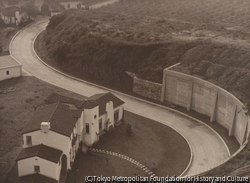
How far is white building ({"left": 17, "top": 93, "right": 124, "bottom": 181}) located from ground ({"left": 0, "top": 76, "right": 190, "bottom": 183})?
5.69 ft

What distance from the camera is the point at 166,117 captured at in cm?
4712

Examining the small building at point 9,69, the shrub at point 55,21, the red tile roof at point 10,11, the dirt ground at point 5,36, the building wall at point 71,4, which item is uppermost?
the building wall at point 71,4

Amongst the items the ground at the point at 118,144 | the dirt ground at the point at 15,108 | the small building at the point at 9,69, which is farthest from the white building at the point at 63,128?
the small building at the point at 9,69

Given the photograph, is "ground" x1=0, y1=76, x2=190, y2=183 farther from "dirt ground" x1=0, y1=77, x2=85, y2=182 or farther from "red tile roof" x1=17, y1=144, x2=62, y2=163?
"red tile roof" x1=17, y1=144, x2=62, y2=163

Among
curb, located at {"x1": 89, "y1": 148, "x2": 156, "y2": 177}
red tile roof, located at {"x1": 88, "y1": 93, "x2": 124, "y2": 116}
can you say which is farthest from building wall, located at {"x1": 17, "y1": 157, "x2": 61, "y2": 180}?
red tile roof, located at {"x1": 88, "y1": 93, "x2": 124, "y2": 116}

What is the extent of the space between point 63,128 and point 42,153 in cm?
329

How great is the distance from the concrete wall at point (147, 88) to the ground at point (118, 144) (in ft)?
21.1

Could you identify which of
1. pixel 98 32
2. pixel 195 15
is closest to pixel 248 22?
pixel 195 15

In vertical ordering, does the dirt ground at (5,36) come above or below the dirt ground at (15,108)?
above

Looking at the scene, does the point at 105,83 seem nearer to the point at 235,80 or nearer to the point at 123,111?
the point at 123,111

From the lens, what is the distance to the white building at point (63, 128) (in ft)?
106

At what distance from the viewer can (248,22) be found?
7212 centimetres

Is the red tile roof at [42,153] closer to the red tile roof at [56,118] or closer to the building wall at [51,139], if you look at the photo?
the building wall at [51,139]

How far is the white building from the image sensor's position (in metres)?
32.3
